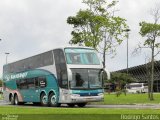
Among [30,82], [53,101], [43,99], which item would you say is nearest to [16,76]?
[30,82]

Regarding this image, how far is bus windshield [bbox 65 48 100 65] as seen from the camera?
30688 mm

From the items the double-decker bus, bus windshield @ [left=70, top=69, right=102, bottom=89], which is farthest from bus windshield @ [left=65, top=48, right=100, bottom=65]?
bus windshield @ [left=70, top=69, right=102, bottom=89]

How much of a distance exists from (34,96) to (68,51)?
6.19 m

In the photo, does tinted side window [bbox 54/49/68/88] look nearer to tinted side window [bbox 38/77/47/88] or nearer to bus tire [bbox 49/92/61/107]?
bus tire [bbox 49/92/61/107]

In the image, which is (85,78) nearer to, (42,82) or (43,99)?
(42,82)

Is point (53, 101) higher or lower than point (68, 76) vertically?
lower

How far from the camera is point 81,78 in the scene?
99.9 ft

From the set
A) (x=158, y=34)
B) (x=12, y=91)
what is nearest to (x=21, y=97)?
(x=12, y=91)

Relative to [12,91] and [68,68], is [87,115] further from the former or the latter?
[12,91]

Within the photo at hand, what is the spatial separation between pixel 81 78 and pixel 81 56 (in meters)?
1.55

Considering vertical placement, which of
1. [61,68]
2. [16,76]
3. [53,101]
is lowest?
[53,101]

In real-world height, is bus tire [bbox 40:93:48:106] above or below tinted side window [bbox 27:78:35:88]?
below

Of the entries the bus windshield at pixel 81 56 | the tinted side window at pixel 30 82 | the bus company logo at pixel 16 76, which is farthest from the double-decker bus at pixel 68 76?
the bus company logo at pixel 16 76

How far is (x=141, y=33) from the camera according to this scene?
44062 mm
